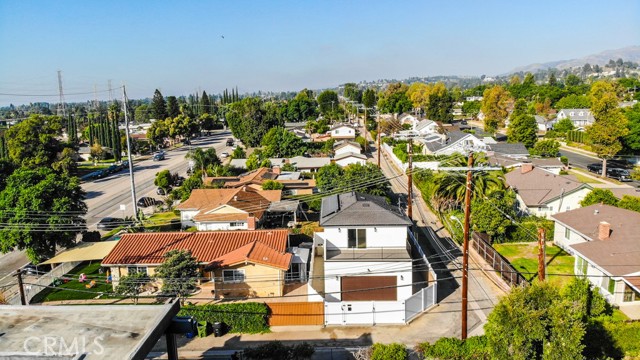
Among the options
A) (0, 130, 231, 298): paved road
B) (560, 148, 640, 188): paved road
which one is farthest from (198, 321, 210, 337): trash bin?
(560, 148, 640, 188): paved road

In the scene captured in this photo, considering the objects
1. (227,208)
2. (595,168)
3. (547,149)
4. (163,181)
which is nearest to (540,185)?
(595,168)

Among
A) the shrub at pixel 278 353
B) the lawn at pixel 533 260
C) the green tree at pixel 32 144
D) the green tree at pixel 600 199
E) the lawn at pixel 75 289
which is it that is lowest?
the lawn at pixel 533 260

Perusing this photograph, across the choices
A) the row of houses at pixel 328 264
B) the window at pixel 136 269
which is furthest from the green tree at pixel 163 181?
the window at pixel 136 269

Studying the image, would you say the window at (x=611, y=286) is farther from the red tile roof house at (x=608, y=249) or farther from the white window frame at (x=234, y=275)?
the white window frame at (x=234, y=275)

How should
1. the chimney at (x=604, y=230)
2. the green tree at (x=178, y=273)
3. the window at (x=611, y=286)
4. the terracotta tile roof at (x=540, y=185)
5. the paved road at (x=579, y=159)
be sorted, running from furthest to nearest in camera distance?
the paved road at (x=579, y=159)
the terracotta tile roof at (x=540, y=185)
the chimney at (x=604, y=230)
the green tree at (x=178, y=273)
the window at (x=611, y=286)

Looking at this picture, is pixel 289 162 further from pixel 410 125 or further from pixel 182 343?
pixel 410 125

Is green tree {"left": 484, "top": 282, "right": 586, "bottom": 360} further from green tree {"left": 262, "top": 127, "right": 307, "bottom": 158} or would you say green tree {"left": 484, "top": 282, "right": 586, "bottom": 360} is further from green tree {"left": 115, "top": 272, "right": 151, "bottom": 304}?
green tree {"left": 262, "top": 127, "right": 307, "bottom": 158}

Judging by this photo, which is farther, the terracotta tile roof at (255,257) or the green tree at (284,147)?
the green tree at (284,147)

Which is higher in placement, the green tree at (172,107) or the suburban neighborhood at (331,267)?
the green tree at (172,107)

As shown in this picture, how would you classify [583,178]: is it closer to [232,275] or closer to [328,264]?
[328,264]
